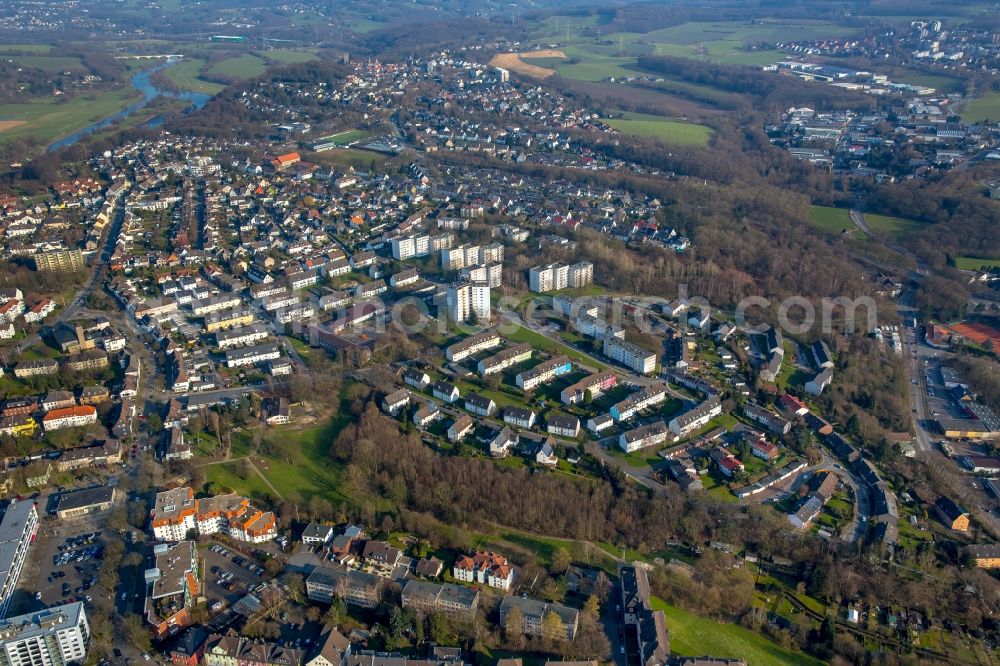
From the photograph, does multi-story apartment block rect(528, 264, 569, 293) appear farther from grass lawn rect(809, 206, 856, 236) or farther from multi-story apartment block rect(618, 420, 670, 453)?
grass lawn rect(809, 206, 856, 236)

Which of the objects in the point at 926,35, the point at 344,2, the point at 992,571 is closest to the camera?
the point at 992,571

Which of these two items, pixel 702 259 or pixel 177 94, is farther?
pixel 177 94

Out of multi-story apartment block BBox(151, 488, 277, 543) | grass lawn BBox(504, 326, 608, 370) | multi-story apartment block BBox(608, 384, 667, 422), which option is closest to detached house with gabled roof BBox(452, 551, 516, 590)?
multi-story apartment block BBox(151, 488, 277, 543)

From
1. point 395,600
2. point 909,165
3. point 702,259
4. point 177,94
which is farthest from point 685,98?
point 395,600

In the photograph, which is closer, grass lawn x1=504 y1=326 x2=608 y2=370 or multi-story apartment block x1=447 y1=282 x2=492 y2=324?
grass lawn x1=504 y1=326 x2=608 y2=370

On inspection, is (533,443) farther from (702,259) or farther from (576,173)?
(576,173)

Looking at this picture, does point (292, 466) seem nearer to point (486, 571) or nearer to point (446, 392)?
point (446, 392)

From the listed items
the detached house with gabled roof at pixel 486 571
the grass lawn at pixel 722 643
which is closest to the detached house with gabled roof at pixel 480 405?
the detached house with gabled roof at pixel 486 571
